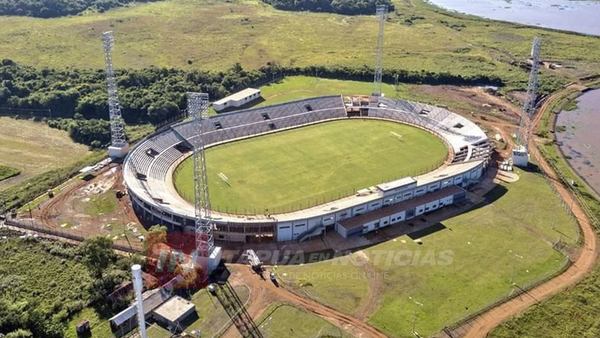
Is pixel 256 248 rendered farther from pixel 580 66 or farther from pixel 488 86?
pixel 580 66

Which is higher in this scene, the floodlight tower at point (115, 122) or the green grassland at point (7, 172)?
the floodlight tower at point (115, 122)

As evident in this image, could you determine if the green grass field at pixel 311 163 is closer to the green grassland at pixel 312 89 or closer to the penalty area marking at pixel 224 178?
the penalty area marking at pixel 224 178

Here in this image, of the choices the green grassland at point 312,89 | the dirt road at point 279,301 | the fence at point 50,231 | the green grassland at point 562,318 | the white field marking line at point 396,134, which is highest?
the green grassland at point 312,89

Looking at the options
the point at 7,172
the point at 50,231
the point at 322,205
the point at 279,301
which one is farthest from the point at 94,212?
the point at 279,301

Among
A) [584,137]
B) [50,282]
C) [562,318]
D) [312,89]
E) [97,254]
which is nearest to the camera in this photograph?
[562,318]

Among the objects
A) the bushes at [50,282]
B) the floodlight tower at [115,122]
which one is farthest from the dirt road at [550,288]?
the floodlight tower at [115,122]

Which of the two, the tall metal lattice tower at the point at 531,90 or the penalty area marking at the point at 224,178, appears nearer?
the penalty area marking at the point at 224,178

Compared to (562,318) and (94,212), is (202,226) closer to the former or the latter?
(94,212)

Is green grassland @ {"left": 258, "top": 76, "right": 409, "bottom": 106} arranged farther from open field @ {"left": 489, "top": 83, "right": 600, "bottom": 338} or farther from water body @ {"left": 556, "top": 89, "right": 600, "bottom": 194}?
open field @ {"left": 489, "top": 83, "right": 600, "bottom": 338}
